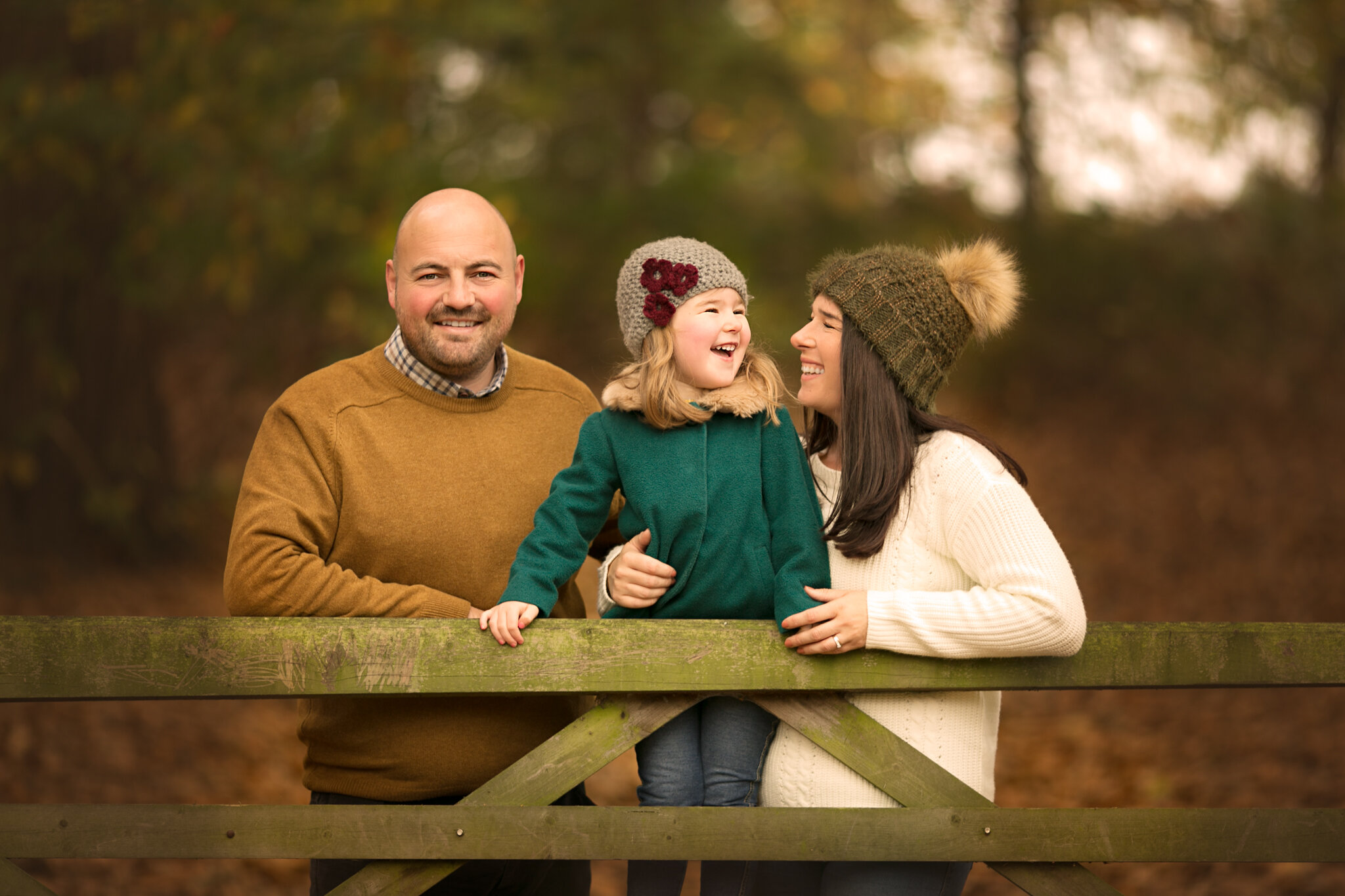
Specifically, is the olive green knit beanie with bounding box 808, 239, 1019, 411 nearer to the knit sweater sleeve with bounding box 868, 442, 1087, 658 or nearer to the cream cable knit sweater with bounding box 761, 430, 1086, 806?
the cream cable knit sweater with bounding box 761, 430, 1086, 806

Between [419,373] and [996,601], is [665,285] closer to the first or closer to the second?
[419,373]

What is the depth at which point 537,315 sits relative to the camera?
13.3 metres

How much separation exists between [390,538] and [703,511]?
0.83 m

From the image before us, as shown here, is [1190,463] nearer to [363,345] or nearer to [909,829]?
[363,345]

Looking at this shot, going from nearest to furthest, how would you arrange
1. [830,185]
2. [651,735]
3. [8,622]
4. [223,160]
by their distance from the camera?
[8,622], [651,735], [223,160], [830,185]

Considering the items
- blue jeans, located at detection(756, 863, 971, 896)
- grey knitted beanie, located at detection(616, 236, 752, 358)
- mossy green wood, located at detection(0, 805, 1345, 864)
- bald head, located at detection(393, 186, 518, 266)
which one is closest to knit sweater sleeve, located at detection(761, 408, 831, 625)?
grey knitted beanie, located at detection(616, 236, 752, 358)

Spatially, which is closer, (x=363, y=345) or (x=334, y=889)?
(x=334, y=889)

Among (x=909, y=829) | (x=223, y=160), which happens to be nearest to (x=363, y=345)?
(x=223, y=160)

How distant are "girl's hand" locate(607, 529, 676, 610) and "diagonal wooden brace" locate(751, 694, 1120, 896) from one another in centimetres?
32

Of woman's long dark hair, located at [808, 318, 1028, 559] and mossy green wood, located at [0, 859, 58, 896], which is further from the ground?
woman's long dark hair, located at [808, 318, 1028, 559]

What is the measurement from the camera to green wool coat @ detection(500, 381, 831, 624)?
8.78 feet

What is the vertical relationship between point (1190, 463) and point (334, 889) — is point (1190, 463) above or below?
above

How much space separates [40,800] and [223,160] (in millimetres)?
4224

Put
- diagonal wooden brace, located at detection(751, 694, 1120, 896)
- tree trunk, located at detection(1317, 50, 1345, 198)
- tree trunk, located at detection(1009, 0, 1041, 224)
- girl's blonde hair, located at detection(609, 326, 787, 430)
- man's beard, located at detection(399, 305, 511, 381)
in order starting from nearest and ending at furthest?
1. diagonal wooden brace, located at detection(751, 694, 1120, 896)
2. girl's blonde hair, located at detection(609, 326, 787, 430)
3. man's beard, located at detection(399, 305, 511, 381)
4. tree trunk, located at detection(1317, 50, 1345, 198)
5. tree trunk, located at detection(1009, 0, 1041, 224)
